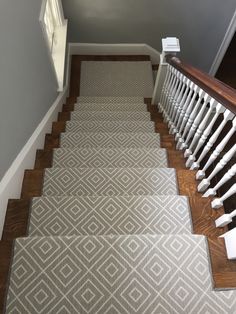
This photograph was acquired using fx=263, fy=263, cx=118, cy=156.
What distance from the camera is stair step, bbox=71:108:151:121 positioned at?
270 centimetres

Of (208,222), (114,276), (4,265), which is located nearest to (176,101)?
(208,222)

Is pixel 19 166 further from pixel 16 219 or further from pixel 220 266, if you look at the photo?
pixel 220 266

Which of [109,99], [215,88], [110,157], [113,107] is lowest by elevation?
[109,99]

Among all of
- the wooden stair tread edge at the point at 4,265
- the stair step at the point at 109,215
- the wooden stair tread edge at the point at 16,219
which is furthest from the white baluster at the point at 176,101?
the wooden stair tread edge at the point at 4,265

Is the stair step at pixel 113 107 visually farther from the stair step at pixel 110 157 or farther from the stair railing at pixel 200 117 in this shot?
the stair step at pixel 110 157

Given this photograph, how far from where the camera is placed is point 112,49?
3.90m

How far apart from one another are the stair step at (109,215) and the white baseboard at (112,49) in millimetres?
2972

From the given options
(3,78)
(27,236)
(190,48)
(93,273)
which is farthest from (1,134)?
(190,48)

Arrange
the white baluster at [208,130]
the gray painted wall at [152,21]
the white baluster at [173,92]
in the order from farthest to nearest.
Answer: the gray painted wall at [152,21] < the white baluster at [173,92] < the white baluster at [208,130]

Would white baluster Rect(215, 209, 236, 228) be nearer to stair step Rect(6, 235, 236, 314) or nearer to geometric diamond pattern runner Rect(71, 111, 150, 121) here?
stair step Rect(6, 235, 236, 314)

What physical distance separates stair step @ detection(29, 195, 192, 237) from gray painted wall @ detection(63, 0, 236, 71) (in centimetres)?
276

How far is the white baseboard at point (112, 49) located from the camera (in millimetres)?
3852

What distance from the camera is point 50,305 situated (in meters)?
1.11

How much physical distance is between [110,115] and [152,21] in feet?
5.45
